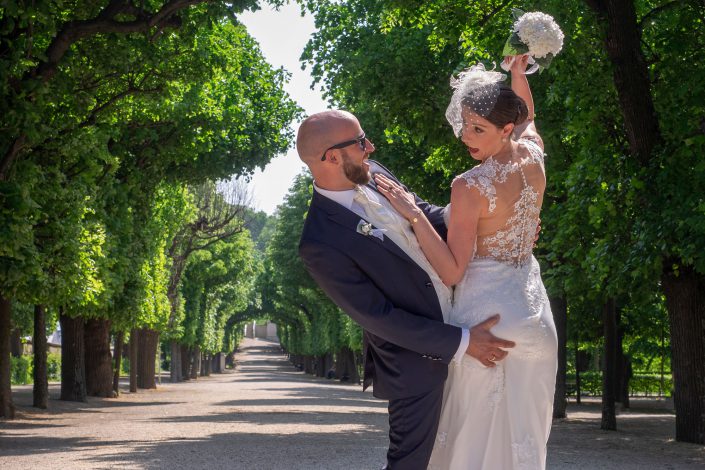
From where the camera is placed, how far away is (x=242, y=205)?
50469 mm

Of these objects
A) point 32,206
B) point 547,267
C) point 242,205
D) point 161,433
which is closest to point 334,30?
point 547,267

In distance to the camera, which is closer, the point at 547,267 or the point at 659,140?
the point at 659,140

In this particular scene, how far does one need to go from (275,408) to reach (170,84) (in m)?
14.3

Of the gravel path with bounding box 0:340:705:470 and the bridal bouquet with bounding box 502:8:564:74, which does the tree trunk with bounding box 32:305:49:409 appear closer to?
the gravel path with bounding box 0:340:705:470

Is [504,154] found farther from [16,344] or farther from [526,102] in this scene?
[16,344]

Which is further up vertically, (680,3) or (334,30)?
(334,30)

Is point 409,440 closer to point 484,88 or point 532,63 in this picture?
point 484,88

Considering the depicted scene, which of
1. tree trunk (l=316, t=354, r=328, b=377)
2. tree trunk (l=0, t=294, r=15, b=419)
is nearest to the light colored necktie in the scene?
tree trunk (l=0, t=294, r=15, b=419)

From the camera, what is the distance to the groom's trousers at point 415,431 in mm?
4578

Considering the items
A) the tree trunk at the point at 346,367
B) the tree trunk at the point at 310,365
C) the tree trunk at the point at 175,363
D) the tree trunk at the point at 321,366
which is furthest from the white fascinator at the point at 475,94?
the tree trunk at the point at 310,365

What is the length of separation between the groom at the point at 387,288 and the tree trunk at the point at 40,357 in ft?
79.0

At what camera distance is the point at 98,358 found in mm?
36500

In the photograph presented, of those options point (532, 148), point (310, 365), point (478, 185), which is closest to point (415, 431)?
point (478, 185)

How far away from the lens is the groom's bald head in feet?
15.3
